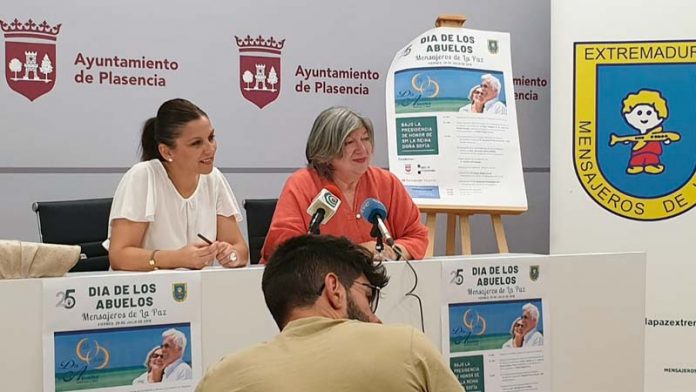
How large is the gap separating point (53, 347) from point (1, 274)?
23 centimetres

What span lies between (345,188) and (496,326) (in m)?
0.73

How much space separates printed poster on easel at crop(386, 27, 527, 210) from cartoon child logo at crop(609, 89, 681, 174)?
59 cm

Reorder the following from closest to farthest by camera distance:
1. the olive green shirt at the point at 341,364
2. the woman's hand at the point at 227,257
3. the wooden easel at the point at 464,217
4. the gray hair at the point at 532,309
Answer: the olive green shirt at the point at 341,364 → the woman's hand at the point at 227,257 → the gray hair at the point at 532,309 → the wooden easel at the point at 464,217

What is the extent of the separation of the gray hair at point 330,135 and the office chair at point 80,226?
3.14 ft

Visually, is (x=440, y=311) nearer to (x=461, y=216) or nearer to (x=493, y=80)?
(x=461, y=216)

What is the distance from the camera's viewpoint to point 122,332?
246cm

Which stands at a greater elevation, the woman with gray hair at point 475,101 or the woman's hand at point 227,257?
the woman with gray hair at point 475,101

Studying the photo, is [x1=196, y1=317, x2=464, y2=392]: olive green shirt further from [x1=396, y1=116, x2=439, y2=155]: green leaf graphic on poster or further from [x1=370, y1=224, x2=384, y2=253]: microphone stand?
[x1=396, y1=116, x2=439, y2=155]: green leaf graphic on poster

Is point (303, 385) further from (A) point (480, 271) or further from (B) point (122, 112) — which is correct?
(B) point (122, 112)

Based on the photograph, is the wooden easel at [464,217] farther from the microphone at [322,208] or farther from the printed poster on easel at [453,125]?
the microphone at [322,208]

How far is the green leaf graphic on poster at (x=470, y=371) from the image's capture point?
2889 millimetres

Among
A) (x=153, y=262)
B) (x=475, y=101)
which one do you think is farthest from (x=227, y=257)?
(x=475, y=101)

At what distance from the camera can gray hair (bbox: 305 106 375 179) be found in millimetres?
3217

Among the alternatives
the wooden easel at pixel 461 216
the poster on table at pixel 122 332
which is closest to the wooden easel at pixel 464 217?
the wooden easel at pixel 461 216
